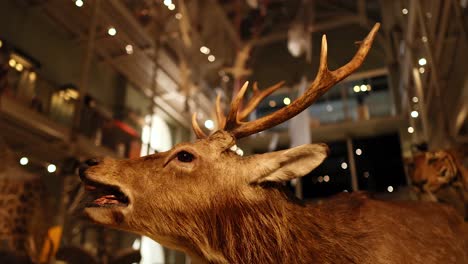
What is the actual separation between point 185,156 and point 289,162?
415mm

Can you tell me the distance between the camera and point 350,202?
68.4 inches

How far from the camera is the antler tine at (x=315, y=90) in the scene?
1678mm

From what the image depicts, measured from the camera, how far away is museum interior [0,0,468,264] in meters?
3.04

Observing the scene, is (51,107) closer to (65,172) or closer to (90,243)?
(65,172)

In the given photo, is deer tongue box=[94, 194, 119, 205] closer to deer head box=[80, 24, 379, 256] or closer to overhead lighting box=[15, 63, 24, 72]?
deer head box=[80, 24, 379, 256]

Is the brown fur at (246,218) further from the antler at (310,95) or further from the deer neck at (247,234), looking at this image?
the antler at (310,95)

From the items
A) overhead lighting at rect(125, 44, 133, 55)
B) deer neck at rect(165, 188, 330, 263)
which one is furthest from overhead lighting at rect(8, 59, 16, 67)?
deer neck at rect(165, 188, 330, 263)

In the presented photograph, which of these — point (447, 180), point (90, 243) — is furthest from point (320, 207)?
point (90, 243)

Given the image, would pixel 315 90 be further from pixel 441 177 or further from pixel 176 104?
pixel 176 104

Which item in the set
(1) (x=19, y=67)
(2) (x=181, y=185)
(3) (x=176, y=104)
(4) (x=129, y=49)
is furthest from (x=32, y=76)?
(2) (x=181, y=185)

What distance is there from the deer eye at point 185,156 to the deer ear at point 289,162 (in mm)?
259

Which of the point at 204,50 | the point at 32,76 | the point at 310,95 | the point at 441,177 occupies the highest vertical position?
the point at 204,50

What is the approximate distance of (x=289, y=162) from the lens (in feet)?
4.97

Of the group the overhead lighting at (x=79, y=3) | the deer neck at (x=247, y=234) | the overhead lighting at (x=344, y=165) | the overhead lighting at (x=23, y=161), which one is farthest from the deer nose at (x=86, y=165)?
the overhead lighting at (x=79, y=3)
